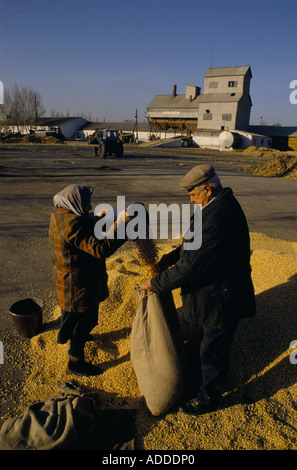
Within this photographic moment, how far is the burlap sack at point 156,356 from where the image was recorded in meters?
2.35

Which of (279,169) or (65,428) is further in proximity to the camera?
(279,169)

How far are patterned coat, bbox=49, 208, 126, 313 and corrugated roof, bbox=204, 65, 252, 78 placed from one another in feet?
153

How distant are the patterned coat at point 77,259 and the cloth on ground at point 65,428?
72cm

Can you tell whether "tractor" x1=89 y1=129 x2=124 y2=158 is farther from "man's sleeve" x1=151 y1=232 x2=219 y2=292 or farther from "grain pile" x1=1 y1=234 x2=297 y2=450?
"man's sleeve" x1=151 y1=232 x2=219 y2=292

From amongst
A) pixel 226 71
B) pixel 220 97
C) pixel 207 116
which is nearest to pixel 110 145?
pixel 207 116

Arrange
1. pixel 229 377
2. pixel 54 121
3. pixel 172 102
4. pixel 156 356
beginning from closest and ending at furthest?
pixel 156 356 < pixel 229 377 < pixel 172 102 < pixel 54 121

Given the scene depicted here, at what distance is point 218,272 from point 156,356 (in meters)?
0.87

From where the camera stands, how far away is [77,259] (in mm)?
2459

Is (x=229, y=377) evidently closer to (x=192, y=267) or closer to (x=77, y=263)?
(x=192, y=267)

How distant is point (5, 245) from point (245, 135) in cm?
3726

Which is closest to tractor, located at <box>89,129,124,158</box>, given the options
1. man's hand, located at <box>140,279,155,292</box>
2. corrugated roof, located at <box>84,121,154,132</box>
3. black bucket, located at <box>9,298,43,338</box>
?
black bucket, located at <box>9,298,43,338</box>

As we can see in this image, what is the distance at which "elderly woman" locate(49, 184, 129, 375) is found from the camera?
7.58ft

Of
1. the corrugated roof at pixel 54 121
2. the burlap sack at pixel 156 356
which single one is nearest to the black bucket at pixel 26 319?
the burlap sack at pixel 156 356
